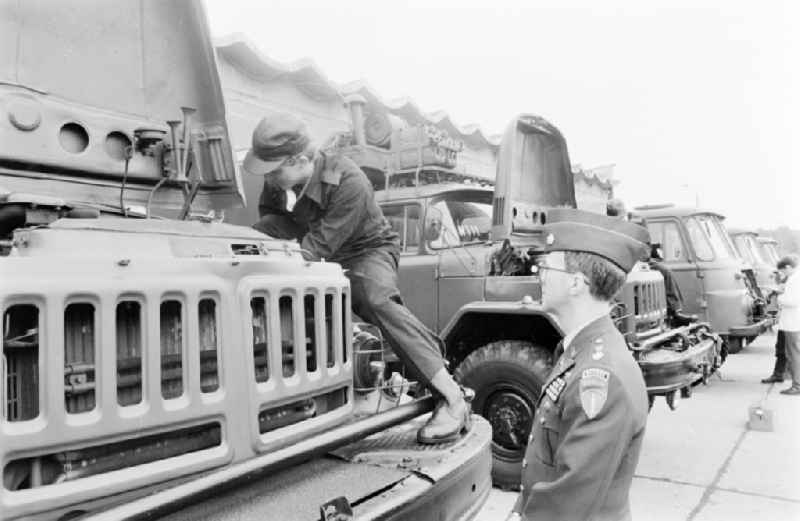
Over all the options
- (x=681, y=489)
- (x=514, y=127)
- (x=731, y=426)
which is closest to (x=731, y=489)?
(x=681, y=489)

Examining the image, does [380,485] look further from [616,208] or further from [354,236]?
[616,208]

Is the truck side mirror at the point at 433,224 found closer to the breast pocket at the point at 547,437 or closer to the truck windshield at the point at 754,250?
the breast pocket at the point at 547,437

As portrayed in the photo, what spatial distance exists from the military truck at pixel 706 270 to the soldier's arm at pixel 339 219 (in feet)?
22.0

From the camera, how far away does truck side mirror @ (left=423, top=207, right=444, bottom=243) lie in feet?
17.3

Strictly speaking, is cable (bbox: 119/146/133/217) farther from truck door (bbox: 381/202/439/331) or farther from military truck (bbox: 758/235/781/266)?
military truck (bbox: 758/235/781/266)

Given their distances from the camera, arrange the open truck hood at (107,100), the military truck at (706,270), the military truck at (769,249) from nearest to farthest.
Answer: the open truck hood at (107,100)
the military truck at (706,270)
the military truck at (769,249)

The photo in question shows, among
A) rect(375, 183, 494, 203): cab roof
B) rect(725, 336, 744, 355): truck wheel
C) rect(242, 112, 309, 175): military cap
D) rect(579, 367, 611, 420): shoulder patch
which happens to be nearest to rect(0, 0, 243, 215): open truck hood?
rect(242, 112, 309, 175): military cap

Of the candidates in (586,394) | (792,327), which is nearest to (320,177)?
(586,394)

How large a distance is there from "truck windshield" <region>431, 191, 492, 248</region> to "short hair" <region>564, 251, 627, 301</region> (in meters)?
3.48

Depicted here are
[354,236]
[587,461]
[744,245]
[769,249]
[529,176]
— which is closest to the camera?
[587,461]

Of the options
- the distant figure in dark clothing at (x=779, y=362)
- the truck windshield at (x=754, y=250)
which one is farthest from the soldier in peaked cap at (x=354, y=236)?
the truck windshield at (x=754, y=250)

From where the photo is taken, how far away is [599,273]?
176 cm

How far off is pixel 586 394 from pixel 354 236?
1.72m

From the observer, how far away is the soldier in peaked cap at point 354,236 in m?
2.77
